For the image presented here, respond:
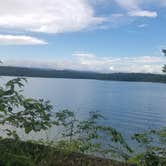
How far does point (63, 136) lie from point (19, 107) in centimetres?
277

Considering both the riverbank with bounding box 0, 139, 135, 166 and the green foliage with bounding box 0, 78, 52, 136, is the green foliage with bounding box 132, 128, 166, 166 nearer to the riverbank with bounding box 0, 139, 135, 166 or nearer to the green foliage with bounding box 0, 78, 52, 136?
the riverbank with bounding box 0, 139, 135, 166

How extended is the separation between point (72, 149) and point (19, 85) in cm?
219

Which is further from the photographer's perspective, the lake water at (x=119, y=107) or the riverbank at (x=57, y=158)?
the lake water at (x=119, y=107)

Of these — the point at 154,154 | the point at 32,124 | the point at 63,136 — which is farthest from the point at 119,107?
the point at 32,124

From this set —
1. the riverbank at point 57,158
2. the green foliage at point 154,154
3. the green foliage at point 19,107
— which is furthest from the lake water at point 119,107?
the green foliage at point 154,154

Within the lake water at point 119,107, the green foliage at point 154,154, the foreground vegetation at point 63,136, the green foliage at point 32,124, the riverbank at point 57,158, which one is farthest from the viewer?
the lake water at point 119,107

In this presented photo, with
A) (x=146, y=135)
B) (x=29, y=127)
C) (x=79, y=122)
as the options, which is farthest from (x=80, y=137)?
(x=29, y=127)

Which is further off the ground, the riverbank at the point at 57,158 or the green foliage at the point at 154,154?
the green foliage at the point at 154,154

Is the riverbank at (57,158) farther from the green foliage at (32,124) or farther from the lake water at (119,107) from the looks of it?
the lake water at (119,107)

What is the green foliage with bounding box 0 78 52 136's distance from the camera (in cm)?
231

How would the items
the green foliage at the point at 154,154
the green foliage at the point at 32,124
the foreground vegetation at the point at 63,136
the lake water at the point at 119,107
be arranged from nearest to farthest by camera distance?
the green foliage at the point at 32,124
the foreground vegetation at the point at 63,136
the green foliage at the point at 154,154
the lake water at the point at 119,107

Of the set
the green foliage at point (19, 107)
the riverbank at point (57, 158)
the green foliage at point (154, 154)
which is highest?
the green foliage at point (19, 107)

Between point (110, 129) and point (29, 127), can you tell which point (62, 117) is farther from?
point (29, 127)

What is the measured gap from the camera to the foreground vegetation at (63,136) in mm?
2438
